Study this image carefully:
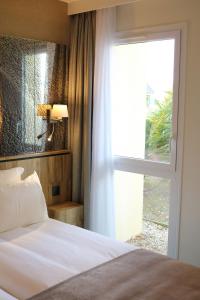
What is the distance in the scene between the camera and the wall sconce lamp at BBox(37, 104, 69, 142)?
3260 millimetres

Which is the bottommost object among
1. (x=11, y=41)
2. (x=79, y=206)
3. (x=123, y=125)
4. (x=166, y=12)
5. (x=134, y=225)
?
(x=134, y=225)

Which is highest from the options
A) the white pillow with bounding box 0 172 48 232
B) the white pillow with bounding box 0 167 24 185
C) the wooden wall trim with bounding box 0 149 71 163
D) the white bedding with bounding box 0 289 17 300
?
the wooden wall trim with bounding box 0 149 71 163

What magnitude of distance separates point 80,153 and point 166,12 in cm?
152

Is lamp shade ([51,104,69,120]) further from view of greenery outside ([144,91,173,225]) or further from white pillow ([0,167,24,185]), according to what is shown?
view of greenery outside ([144,91,173,225])

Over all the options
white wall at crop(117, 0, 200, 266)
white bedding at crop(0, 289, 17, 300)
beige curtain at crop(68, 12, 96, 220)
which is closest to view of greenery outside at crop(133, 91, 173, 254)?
white wall at crop(117, 0, 200, 266)

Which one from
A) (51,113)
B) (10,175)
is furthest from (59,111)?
(10,175)

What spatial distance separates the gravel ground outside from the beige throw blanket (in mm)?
1245

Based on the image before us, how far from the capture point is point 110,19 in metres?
3.24

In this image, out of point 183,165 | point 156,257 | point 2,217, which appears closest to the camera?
point 156,257

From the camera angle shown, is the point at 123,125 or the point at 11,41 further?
the point at 123,125

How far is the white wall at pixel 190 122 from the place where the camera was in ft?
9.13

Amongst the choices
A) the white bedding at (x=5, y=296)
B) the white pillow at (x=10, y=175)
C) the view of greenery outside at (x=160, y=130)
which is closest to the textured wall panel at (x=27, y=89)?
the white pillow at (x=10, y=175)

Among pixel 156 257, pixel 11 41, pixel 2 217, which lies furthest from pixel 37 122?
pixel 156 257

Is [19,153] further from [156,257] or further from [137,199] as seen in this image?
[156,257]
